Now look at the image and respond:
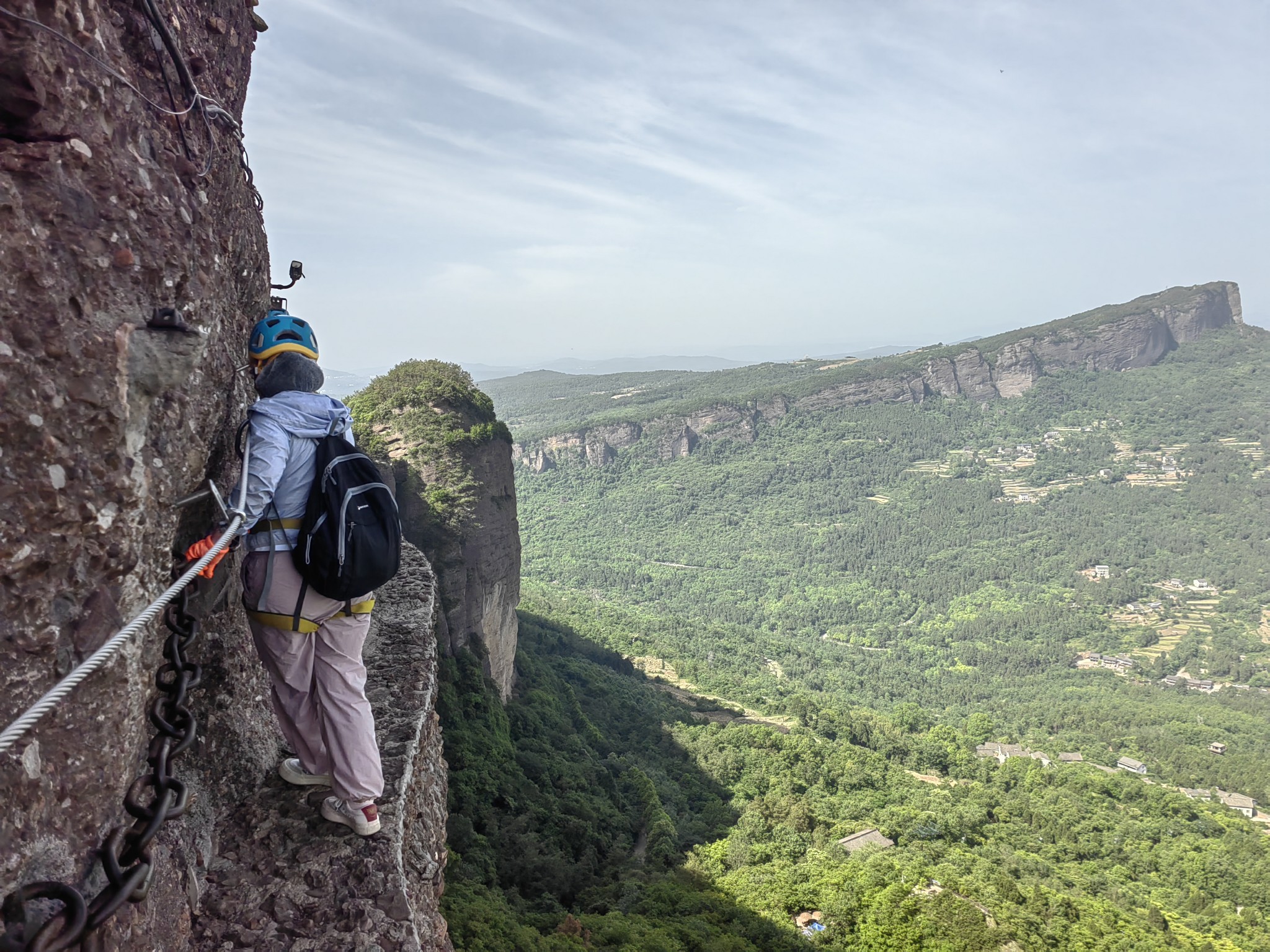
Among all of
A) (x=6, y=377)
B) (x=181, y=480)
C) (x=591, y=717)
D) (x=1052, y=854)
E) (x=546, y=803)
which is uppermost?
(x=6, y=377)

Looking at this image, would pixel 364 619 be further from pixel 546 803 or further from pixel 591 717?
pixel 591 717

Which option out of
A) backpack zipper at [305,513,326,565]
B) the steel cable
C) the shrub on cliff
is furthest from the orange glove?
the shrub on cliff

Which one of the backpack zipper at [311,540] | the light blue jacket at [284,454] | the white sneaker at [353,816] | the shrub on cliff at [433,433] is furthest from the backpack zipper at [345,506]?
the shrub on cliff at [433,433]

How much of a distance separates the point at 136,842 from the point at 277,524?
1.69m

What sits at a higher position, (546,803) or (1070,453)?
(546,803)

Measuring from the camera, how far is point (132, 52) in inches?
122

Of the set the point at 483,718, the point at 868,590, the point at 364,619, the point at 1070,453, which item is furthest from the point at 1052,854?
the point at 1070,453

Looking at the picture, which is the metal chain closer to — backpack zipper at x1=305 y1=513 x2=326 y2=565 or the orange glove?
the orange glove

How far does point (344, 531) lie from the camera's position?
354 cm

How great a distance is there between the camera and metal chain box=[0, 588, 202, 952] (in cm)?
199

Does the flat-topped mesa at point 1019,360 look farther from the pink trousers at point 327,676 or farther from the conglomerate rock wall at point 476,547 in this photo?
the pink trousers at point 327,676

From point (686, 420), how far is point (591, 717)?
117m

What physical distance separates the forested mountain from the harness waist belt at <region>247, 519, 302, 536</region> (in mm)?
6506

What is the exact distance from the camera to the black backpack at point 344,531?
3557mm
